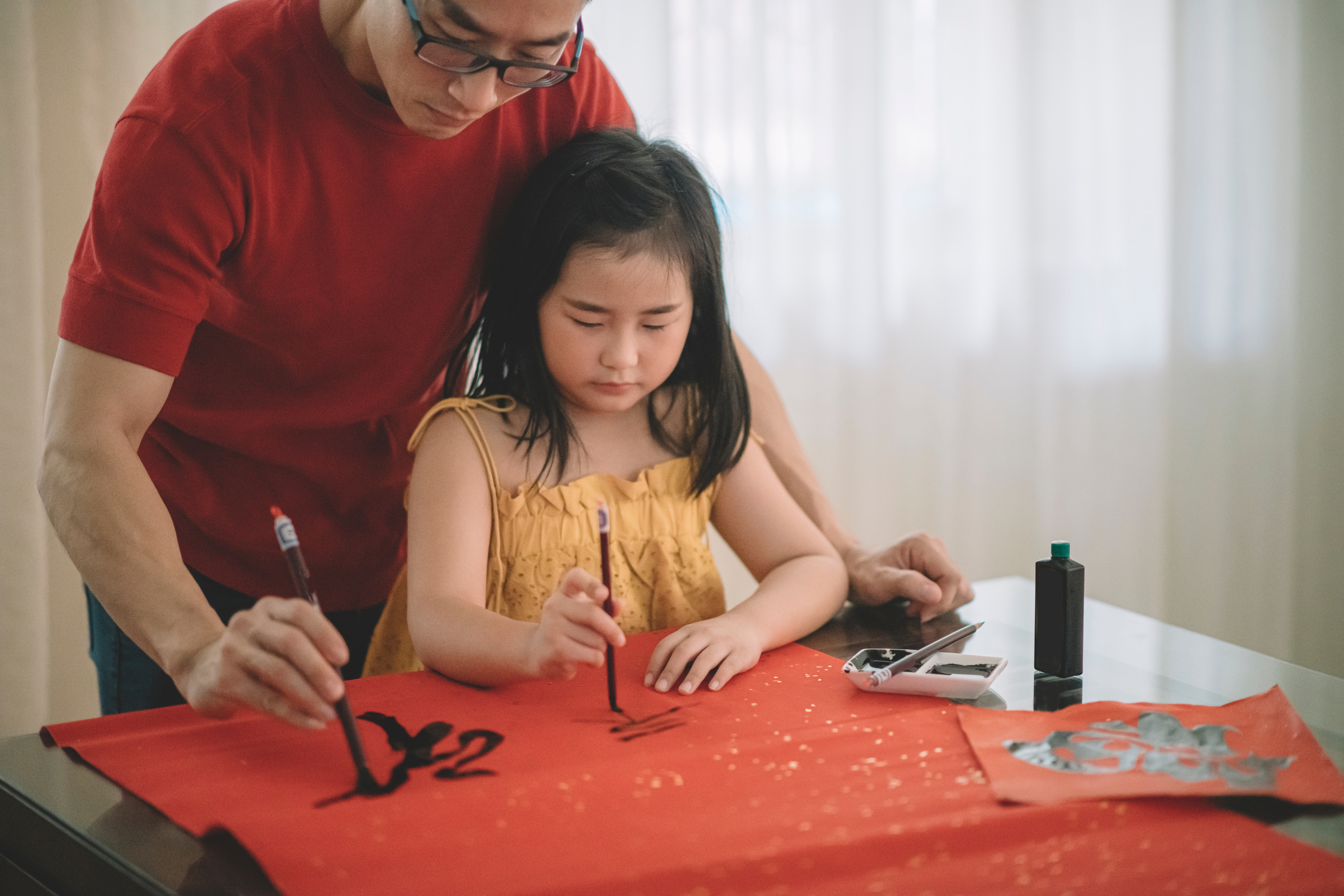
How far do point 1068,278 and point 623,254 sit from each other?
1.96 m

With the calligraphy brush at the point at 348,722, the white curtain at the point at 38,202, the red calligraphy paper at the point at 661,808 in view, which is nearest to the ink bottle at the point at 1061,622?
the red calligraphy paper at the point at 661,808

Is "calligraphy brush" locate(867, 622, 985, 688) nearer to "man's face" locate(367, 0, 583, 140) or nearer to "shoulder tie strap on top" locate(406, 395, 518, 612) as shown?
"shoulder tie strap on top" locate(406, 395, 518, 612)

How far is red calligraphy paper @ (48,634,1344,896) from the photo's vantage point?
68cm

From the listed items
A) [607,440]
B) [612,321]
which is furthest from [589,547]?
[612,321]

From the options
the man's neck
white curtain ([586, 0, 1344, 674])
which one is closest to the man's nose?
the man's neck

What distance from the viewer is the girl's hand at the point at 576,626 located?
3.00 feet

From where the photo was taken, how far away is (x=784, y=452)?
58.7 inches

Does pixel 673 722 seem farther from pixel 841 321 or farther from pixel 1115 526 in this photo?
pixel 1115 526

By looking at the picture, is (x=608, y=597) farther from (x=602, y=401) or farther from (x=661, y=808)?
(x=602, y=401)

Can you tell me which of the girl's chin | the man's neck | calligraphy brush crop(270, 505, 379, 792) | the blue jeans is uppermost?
the man's neck

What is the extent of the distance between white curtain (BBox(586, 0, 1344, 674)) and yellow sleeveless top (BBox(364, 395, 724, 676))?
1213 millimetres

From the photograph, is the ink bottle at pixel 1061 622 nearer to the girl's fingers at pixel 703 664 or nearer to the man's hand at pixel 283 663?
the girl's fingers at pixel 703 664

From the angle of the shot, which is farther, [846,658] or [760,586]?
[760,586]

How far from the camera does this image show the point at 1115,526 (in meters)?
2.98
